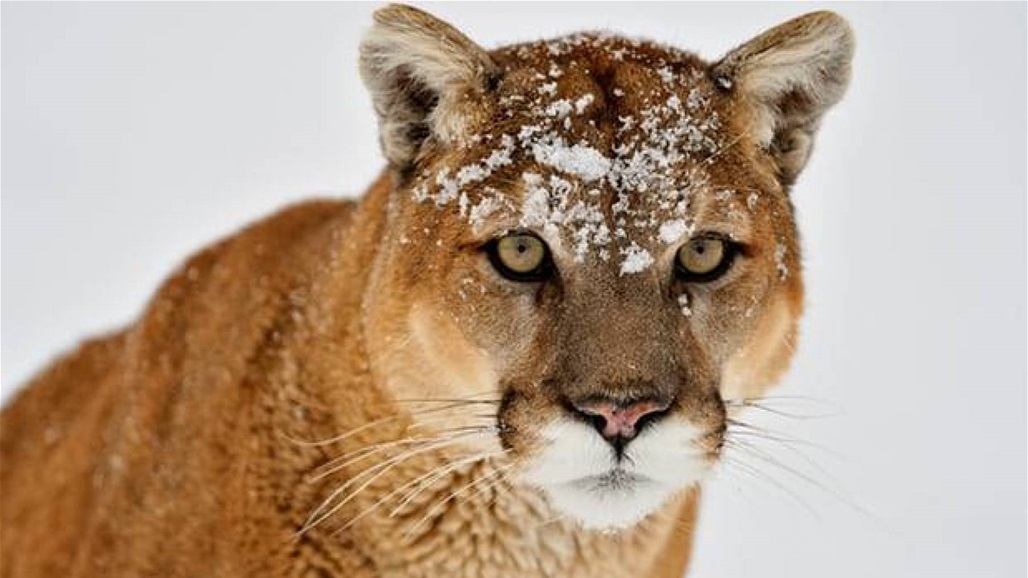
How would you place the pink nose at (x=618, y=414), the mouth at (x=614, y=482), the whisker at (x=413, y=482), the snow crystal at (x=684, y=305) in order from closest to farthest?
the pink nose at (x=618, y=414), the mouth at (x=614, y=482), the snow crystal at (x=684, y=305), the whisker at (x=413, y=482)

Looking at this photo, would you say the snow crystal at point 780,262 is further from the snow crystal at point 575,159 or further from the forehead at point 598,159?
the snow crystal at point 575,159

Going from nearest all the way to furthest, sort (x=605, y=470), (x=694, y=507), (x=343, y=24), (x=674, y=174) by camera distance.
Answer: (x=605, y=470) → (x=674, y=174) → (x=694, y=507) → (x=343, y=24)

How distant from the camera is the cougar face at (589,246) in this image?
527 centimetres

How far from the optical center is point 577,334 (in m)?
5.30

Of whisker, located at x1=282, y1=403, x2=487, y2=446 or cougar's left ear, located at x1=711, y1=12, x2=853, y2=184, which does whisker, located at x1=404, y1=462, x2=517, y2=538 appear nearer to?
whisker, located at x1=282, y1=403, x2=487, y2=446

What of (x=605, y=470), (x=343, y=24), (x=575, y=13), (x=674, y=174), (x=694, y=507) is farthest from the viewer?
(x=343, y=24)

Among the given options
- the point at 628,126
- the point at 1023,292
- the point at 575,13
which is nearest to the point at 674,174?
the point at 628,126

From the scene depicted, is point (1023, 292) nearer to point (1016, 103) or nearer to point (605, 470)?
point (1016, 103)

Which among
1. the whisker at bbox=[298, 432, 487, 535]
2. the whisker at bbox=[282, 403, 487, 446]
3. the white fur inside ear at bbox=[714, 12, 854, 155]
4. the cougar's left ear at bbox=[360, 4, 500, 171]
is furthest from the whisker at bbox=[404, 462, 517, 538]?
the white fur inside ear at bbox=[714, 12, 854, 155]

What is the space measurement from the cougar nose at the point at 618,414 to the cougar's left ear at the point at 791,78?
4.16 ft

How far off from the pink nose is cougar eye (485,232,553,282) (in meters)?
0.56

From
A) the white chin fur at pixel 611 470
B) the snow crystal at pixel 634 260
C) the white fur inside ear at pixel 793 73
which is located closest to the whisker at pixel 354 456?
the white chin fur at pixel 611 470

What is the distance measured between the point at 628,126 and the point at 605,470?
1.07 meters

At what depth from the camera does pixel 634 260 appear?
541 cm
